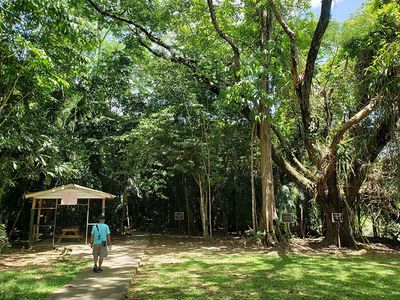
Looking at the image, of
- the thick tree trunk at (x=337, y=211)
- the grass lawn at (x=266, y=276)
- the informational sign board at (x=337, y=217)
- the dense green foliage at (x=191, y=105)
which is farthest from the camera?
the thick tree trunk at (x=337, y=211)

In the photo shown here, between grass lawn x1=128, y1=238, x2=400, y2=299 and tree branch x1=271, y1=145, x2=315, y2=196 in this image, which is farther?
tree branch x1=271, y1=145, x2=315, y2=196

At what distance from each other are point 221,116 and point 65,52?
7.88 meters

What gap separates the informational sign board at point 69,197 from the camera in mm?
11420

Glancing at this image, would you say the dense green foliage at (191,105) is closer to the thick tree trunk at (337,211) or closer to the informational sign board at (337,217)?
the thick tree trunk at (337,211)

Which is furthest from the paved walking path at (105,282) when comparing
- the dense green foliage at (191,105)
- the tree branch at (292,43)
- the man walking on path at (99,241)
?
the tree branch at (292,43)

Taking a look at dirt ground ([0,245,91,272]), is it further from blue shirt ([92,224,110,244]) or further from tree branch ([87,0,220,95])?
tree branch ([87,0,220,95])

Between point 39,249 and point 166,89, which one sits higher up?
point 166,89

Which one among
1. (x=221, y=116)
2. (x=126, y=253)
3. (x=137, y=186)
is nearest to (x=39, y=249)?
(x=126, y=253)

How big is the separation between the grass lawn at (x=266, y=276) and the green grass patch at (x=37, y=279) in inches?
50.9

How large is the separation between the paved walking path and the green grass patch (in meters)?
0.23

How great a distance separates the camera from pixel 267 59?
8461 millimetres

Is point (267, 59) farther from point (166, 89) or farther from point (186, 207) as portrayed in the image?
point (186, 207)

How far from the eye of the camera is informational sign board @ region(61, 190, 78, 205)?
11.4 meters

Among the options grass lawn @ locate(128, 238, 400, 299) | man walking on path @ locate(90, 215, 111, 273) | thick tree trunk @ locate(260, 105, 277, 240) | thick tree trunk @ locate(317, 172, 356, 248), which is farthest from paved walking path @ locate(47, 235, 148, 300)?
thick tree trunk @ locate(317, 172, 356, 248)
